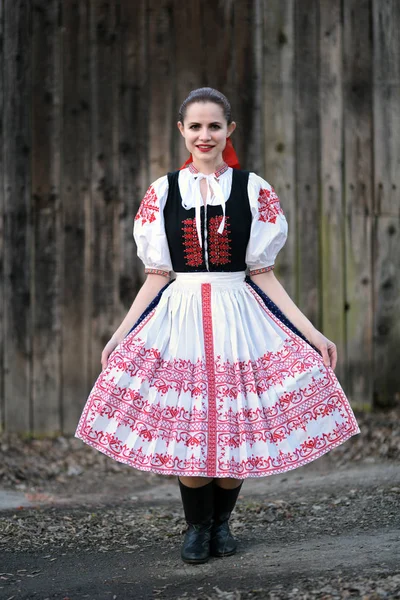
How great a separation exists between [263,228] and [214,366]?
0.53m

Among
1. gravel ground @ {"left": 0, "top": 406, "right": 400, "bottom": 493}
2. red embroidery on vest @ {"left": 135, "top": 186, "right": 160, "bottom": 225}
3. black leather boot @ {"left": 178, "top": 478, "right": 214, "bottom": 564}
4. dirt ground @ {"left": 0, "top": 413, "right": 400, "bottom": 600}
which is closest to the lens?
dirt ground @ {"left": 0, "top": 413, "right": 400, "bottom": 600}

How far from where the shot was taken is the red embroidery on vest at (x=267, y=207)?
294 cm

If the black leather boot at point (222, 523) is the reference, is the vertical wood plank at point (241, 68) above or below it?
above

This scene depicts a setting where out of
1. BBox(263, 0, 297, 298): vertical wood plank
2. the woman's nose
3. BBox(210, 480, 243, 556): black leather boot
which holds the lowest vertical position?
BBox(210, 480, 243, 556): black leather boot

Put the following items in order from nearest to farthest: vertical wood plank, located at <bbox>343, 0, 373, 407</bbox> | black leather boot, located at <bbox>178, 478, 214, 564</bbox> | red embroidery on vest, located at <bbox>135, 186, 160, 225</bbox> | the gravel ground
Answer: black leather boot, located at <bbox>178, 478, 214, 564</bbox>, red embroidery on vest, located at <bbox>135, 186, 160, 225</bbox>, the gravel ground, vertical wood plank, located at <bbox>343, 0, 373, 407</bbox>

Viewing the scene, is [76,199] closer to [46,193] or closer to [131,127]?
[46,193]

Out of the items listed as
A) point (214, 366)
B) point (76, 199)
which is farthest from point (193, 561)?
point (76, 199)

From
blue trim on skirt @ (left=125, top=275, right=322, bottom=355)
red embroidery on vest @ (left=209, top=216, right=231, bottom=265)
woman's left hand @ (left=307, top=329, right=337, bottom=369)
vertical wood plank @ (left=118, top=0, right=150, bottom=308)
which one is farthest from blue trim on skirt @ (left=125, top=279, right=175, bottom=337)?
vertical wood plank @ (left=118, top=0, right=150, bottom=308)

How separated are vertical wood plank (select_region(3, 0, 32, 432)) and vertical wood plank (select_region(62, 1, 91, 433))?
217mm

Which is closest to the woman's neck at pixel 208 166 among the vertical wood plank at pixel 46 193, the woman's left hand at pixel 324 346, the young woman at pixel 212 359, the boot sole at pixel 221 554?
the young woman at pixel 212 359

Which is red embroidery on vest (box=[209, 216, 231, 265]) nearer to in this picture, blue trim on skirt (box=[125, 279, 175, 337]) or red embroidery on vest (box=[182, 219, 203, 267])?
red embroidery on vest (box=[182, 219, 203, 267])

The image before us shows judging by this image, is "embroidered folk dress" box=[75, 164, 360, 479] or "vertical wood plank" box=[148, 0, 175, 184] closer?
"embroidered folk dress" box=[75, 164, 360, 479]

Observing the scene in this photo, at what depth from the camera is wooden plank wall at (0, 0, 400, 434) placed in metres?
5.01

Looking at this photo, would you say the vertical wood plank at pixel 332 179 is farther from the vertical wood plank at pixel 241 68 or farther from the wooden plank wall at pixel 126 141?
the vertical wood plank at pixel 241 68
